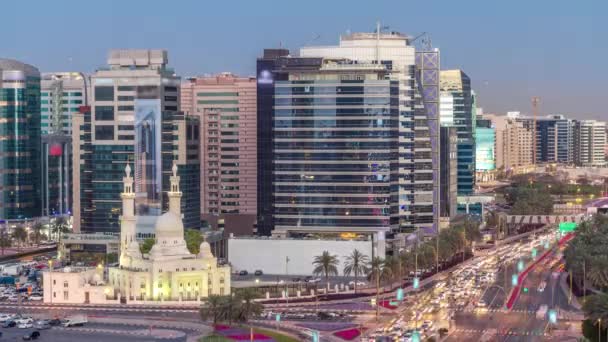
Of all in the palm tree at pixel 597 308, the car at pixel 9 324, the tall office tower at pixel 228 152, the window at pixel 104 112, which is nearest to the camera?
the palm tree at pixel 597 308

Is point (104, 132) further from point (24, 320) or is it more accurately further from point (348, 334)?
point (348, 334)

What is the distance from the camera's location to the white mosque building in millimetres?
114062

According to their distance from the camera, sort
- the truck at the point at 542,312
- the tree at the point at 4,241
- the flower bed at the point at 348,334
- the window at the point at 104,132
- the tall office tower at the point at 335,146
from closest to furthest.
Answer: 1. the flower bed at the point at 348,334
2. the truck at the point at 542,312
3. the tall office tower at the point at 335,146
4. the window at the point at 104,132
5. the tree at the point at 4,241

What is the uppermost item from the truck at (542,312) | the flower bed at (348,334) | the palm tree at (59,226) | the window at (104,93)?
the window at (104,93)

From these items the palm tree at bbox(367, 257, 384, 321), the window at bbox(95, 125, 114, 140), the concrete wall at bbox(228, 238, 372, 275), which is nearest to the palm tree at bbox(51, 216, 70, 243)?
the window at bbox(95, 125, 114, 140)

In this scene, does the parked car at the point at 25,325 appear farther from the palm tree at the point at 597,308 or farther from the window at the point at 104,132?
the window at the point at 104,132

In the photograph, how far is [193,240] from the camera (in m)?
133

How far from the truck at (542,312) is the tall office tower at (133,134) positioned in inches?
2024

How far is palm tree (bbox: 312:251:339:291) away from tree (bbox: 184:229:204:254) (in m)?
12.3

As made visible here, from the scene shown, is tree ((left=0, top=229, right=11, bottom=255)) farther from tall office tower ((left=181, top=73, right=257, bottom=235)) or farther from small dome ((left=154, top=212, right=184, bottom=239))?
small dome ((left=154, top=212, right=184, bottom=239))

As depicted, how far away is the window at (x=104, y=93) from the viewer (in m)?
146

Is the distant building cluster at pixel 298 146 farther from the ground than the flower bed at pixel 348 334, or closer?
farther from the ground

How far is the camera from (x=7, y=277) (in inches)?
5138

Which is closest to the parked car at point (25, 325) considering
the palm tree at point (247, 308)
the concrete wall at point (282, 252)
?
the palm tree at point (247, 308)
